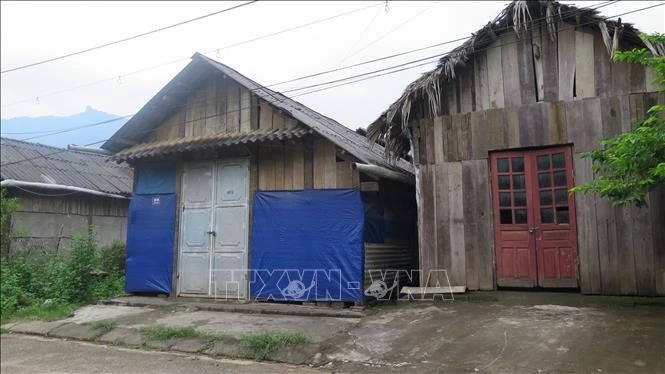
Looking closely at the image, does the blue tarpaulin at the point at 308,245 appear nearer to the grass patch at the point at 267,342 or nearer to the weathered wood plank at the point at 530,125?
the grass patch at the point at 267,342

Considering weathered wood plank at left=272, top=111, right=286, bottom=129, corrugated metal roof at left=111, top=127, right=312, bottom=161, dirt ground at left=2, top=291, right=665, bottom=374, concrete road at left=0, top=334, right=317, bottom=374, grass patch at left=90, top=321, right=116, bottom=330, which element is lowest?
concrete road at left=0, top=334, right=317, bottom=374

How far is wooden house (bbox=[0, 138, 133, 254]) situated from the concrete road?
621 centimetres

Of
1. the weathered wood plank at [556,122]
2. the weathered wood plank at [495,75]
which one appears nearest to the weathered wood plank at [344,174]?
the weathered wood plank at [495,75]

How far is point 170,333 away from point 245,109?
15.9ft

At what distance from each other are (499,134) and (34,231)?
494 inches

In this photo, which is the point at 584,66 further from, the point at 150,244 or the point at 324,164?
the point at 150,244

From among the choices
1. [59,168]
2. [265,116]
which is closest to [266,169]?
[265,116]

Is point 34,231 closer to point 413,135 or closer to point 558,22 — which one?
point 413,135

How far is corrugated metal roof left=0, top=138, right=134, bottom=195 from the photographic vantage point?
14489 mm

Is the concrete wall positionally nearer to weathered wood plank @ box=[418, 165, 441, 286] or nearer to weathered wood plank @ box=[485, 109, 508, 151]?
weathered wood plank @ box=[418, 165, 441, 286]

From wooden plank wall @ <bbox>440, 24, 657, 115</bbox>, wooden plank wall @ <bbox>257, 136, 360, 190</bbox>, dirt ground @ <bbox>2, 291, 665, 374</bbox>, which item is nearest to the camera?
dirt ground @ <bbox>2, 291, 665, 374</bbox>

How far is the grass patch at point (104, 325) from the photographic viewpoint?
810 cm

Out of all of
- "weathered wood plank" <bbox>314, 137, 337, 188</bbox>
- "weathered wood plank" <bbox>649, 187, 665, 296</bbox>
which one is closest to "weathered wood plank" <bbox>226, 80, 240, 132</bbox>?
"weathered wood plank" <bbox>314, 137, 337, 188</bbox>

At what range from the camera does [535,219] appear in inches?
321
